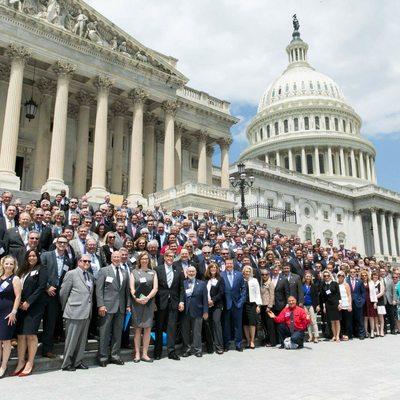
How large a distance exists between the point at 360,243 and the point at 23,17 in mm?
59386

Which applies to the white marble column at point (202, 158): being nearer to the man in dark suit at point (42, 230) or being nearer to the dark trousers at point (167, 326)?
the man in dark suit at point (42, 230)

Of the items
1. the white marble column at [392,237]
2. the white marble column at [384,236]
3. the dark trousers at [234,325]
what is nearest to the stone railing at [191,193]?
the dark trousers at [234,325]

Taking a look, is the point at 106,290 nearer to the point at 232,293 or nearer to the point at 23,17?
the point at 232,293

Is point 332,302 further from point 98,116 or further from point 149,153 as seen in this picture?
point 149,153

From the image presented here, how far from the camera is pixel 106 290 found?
8.86 meters

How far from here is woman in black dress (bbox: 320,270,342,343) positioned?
42.8 ft

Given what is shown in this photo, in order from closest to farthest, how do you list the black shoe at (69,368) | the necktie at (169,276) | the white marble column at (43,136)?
1. the black shoe at (69,368)
2. the necktie at (169,276)
3. the white marble column at (43,136)

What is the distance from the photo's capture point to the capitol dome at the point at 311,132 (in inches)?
3381

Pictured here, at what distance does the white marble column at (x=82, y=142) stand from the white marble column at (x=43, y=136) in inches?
79.0

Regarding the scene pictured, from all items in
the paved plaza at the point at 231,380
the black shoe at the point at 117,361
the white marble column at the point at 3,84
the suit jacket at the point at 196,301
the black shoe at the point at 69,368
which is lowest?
the paved plaza at the point at 231,380

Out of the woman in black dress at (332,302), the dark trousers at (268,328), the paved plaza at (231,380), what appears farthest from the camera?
the woman in black dress at (332,302)

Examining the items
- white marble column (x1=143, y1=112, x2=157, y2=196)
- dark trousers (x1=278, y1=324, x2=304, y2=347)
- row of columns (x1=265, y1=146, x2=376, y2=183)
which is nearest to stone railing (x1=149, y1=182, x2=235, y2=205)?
white marble column (x1=143, y1=112, x2=157, y2=196)

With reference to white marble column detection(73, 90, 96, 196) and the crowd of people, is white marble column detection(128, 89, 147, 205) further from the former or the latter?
the crowd of people

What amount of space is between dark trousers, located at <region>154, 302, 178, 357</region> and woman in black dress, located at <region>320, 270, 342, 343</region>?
557 cm
